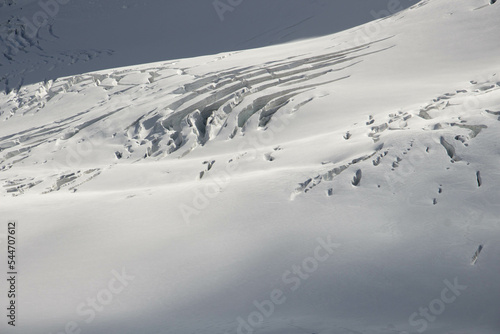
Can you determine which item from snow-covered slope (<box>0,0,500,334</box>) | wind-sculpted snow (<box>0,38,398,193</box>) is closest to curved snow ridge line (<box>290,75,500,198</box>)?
snow-covered slope (<box>0,0,500,334</box>)

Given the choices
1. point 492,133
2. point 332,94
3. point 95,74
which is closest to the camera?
point 492,133

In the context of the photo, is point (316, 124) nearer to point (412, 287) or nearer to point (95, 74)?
point (412, 287)

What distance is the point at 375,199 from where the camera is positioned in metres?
3.11

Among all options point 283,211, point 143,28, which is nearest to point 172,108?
point 283,211

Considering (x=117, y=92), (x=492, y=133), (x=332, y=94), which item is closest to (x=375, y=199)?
(x=492, y=133)

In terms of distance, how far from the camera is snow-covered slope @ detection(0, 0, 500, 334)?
265cm

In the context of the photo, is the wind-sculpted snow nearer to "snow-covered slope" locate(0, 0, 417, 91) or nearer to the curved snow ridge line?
the curved snow ridge line

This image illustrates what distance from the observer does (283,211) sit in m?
3.17

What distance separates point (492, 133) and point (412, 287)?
1294 millimetres

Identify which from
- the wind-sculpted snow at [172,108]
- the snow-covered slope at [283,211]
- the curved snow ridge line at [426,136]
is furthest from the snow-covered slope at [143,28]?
the curved snow ridge line at [426,136]

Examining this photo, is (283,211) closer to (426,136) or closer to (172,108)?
(426,136)

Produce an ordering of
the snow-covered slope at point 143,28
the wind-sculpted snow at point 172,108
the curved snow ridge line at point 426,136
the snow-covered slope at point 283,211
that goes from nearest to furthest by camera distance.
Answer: the snow-covered slope at point 283,211 → the curved snow ridge line at point 426,136 → the wind-sculpted snow at point 172,108 → the snow-covered slope at point 143,28

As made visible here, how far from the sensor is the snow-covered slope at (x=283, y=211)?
8.68ft

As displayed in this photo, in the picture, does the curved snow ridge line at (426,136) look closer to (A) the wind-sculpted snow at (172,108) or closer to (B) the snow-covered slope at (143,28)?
(A) the wind-sculpted snow at (172,108)
